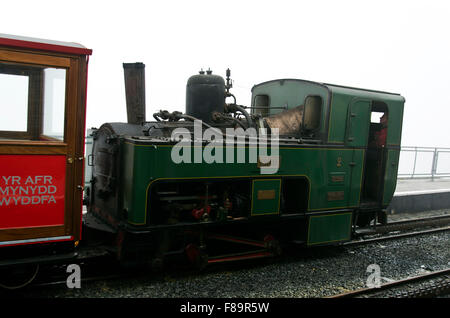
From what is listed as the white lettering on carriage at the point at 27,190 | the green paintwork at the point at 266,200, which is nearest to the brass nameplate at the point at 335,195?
the green paintwork at the point at 266,200

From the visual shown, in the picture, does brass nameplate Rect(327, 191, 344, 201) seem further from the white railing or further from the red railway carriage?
the white railing

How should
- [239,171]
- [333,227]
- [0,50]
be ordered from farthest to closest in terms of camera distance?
[333,227] → [239,171] → [0,50]

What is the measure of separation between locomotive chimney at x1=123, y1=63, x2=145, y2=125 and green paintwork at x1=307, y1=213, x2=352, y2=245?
9.16 feet

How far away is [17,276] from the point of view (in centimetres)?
402

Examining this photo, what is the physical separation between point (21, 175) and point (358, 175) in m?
4.59

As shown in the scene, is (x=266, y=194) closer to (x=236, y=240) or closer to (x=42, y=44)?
(x=236, y=240)

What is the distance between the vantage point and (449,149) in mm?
13945

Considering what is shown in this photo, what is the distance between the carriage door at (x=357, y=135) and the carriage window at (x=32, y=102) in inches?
155

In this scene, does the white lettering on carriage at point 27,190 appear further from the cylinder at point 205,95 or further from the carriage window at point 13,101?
the cylinder at point 205,95

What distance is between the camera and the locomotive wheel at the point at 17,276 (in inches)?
153

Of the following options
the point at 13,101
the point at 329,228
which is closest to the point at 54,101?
the point at 13,101

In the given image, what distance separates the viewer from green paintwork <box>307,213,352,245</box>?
222 inches
